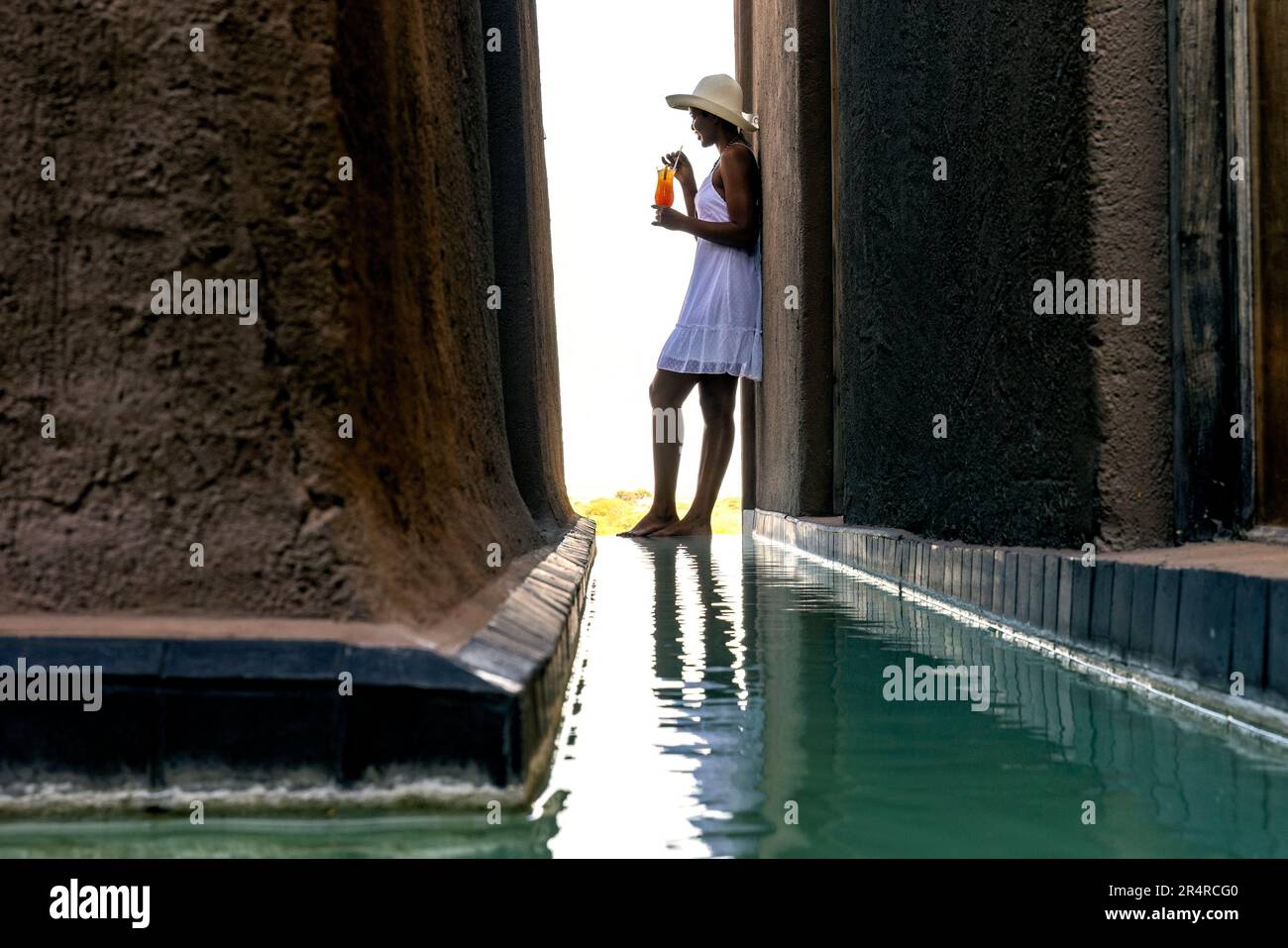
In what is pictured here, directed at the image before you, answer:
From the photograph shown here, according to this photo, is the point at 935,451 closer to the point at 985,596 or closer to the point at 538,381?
the point at 985,596

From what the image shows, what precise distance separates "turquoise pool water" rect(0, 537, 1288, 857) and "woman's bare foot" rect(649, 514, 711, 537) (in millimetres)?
4682

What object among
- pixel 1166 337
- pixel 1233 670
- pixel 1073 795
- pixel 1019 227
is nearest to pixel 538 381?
pixel 1019 227

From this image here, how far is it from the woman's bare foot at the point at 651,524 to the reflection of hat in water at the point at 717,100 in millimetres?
2165

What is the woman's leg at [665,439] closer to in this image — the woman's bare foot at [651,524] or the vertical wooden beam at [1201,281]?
the woman's bare foot at [651,524]

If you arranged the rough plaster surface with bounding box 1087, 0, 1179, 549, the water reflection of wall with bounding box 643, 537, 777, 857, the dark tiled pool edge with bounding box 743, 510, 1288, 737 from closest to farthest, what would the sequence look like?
the water reflection of wall with bounding box 643, 537, 777, 857, the dark tiled pool edge with bounding box 743, 510, 1288, 737, the rough plaster surface with bounding box 1087, 0, 1179, 549

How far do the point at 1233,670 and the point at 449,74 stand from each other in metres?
1.79

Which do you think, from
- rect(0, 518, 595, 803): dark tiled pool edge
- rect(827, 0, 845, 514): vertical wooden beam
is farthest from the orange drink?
rect(0, 518, 595, 803): dark tiled pool edge

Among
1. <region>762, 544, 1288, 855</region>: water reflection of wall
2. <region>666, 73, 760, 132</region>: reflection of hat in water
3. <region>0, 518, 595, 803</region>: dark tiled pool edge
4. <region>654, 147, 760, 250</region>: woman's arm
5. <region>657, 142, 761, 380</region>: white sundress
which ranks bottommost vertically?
<region>762, 544, 1288, 855</region>: water reflection of wall

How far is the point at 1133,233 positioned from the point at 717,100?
5136mm

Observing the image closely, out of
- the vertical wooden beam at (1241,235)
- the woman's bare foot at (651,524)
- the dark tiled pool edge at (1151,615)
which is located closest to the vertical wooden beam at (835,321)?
the woman's bare foot at (651,524)

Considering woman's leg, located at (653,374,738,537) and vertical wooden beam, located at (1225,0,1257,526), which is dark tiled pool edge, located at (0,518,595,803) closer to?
vertical wooden beam, located at (1225,0,1257,526)

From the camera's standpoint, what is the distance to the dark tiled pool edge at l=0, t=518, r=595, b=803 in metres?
1.45

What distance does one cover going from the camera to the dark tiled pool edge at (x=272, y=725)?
4.76ft
